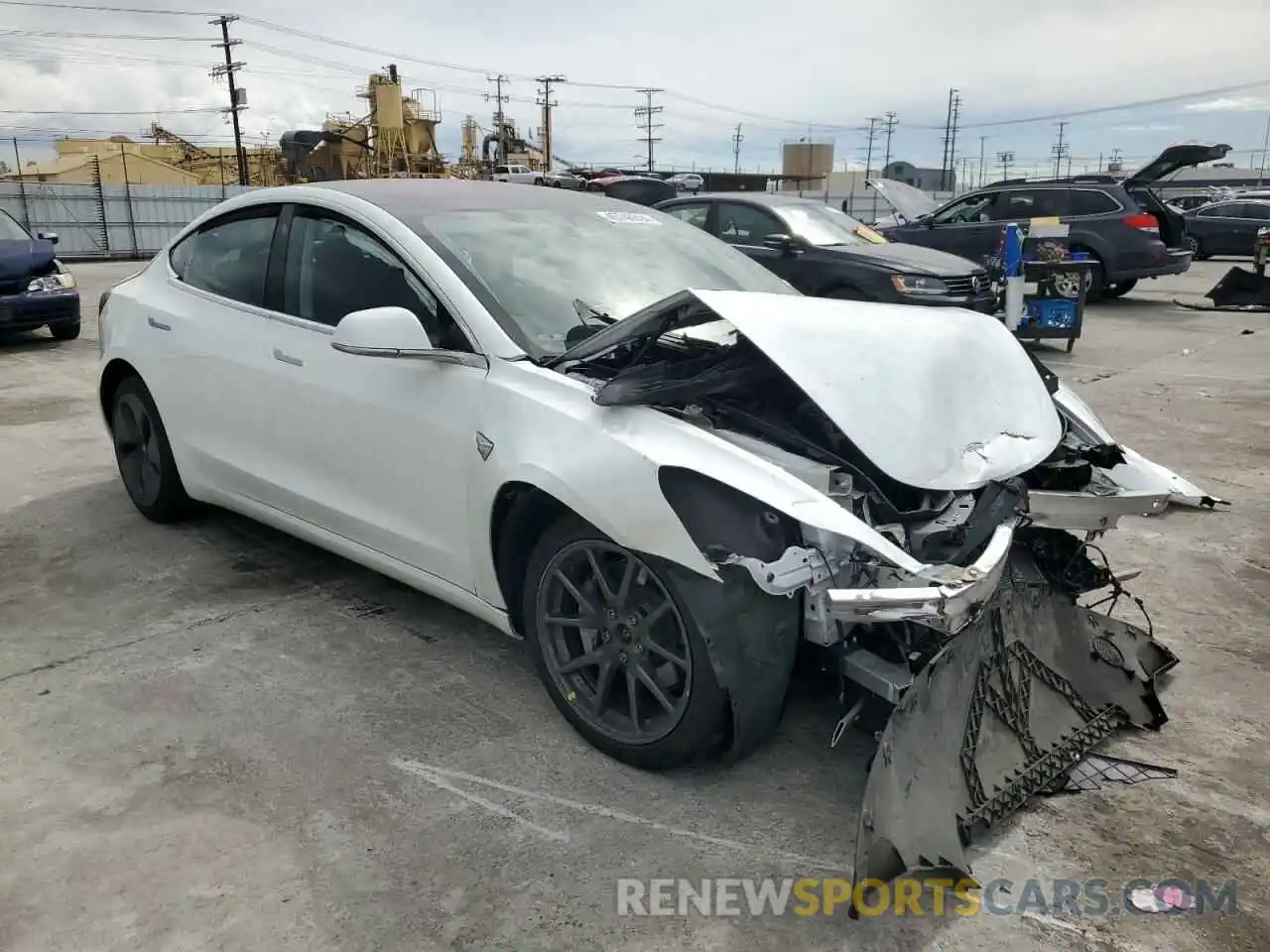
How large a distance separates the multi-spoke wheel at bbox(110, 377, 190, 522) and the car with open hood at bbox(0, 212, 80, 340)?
662 centimetres

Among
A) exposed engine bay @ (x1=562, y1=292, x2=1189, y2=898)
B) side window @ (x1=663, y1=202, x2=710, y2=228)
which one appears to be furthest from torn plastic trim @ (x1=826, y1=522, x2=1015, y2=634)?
side window @ (x1=663, y1=202, x2=710, y2=228)

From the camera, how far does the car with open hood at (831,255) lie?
9031mm

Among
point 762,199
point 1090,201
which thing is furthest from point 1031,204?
point 762,199

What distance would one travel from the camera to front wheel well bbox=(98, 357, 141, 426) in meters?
4.79

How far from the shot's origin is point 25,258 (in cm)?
1025

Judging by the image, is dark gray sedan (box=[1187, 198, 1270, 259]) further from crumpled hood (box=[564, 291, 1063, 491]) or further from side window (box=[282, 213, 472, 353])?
side window (box=[282, 213, 472, 353])

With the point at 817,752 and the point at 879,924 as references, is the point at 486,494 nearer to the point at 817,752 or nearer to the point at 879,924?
the point at 817,752

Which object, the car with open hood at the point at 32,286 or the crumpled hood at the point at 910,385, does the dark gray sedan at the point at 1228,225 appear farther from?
the crumpled hood at the point at 910,385

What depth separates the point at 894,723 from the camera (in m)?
2.33

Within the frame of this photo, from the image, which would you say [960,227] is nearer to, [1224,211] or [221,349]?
[221,349]

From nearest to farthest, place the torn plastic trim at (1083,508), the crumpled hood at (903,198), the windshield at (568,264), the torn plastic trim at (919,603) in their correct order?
the torn plastic trim at (919,603) → the torn plastic trim at (1083,508) → the windshield at (568,264) → the crumpled hood at (903,198)

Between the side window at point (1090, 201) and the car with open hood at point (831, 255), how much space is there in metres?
5.07

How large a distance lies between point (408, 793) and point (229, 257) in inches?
103

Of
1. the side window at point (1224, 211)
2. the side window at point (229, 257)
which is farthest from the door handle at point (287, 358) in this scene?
the side window at point (1224, 211)
